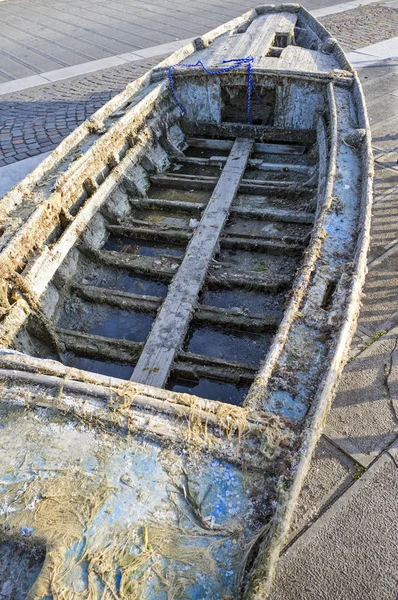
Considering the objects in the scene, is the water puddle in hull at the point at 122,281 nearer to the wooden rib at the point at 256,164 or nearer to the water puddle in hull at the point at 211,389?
the water puddle in hull at the point at 211,389

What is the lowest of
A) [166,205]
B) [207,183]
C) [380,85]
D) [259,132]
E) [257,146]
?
[166,205]

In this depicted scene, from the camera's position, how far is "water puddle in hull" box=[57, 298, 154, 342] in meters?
4.55

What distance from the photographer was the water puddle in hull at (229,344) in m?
4.24

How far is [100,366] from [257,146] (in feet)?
15.8

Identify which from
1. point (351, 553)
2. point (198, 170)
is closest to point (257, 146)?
point (198, 170)

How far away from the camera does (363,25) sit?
14641 millimetres

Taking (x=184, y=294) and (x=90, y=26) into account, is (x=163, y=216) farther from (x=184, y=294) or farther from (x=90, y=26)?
(x=90, y=26)

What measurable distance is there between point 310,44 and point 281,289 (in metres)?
6.80

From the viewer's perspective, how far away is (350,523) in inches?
136

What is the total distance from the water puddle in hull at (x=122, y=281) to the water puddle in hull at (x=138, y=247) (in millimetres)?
380

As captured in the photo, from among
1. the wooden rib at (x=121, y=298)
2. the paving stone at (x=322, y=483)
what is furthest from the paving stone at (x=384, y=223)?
the wooden rib at (x=121, y=298)

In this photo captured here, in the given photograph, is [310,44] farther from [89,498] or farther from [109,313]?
[89,498]

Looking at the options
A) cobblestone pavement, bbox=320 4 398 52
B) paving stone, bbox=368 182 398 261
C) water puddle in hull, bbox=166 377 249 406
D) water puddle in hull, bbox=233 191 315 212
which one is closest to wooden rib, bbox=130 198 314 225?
water puddle in hull, bbox=233 191 315 212

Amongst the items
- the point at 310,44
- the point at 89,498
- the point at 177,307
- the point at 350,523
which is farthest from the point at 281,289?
the point at 310,44
